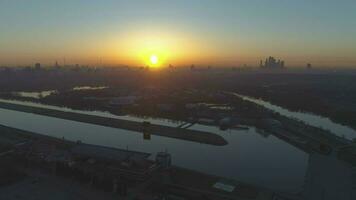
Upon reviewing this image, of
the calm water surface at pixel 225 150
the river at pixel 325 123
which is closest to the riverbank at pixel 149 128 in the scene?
the calm water surface at pixel 225 150

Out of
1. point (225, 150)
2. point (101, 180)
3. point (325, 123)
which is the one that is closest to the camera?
point (101, 180)

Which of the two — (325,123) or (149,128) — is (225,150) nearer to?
(149,128)

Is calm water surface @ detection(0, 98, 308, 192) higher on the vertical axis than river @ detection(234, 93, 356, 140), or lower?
higher

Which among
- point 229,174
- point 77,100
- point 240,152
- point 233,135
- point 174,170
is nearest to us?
point 174,170

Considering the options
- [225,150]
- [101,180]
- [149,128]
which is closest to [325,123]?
[225,150]

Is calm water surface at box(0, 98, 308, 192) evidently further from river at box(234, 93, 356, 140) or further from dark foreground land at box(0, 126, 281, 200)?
river at box(234, 93, 356, 140)

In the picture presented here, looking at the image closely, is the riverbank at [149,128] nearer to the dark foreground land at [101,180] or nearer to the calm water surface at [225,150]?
the calm water surface at [225,150]

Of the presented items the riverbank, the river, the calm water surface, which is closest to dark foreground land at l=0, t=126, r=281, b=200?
the calm water surface

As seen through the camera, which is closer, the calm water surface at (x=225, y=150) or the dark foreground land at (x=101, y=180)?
the dark foreground land at (x=101, y=180)

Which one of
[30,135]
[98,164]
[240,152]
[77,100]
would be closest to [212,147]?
[240,152]

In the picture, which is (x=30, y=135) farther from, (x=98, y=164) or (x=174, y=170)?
(x=174, y=170)

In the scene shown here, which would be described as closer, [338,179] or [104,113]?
[338,179]
